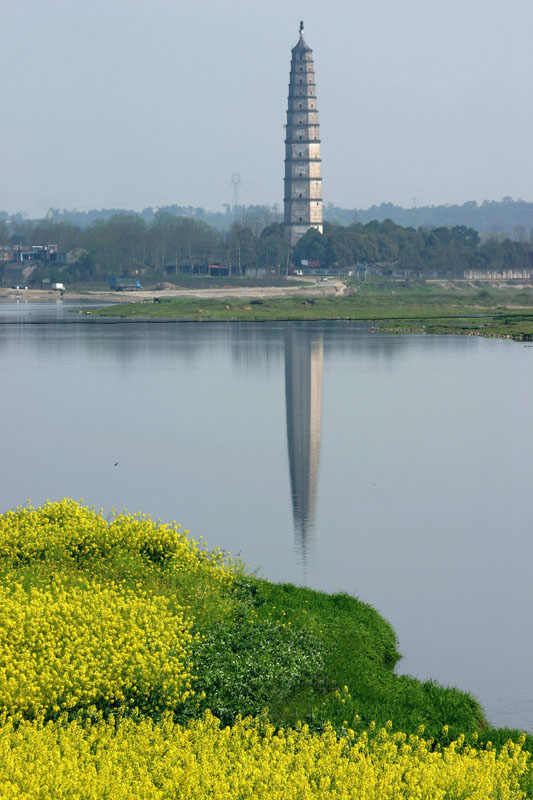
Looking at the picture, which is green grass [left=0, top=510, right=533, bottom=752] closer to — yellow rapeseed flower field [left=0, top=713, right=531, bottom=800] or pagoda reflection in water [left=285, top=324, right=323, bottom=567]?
yellow rapeseed flower field [left=0, top=713, right=531, bottom=800]

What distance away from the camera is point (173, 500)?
88.2ft

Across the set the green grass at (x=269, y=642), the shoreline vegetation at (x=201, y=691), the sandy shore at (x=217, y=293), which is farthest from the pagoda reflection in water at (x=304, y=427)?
the sandy shore at (x=217, y=293)

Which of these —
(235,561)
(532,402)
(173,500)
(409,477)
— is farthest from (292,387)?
(235,561)

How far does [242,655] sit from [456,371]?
46059 millimetres

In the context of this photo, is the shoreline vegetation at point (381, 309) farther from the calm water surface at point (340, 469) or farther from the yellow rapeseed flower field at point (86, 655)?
the yellow rapeseed flower field at point (86, 655)

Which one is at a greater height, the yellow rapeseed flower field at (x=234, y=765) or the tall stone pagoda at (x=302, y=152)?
the tall stone pagoda at (x=302, y=152)

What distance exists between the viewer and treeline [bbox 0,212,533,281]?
159 meters

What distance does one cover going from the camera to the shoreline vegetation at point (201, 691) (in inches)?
424

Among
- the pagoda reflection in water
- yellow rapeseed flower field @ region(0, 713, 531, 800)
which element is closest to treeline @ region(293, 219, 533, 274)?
the pagoda reflection in water

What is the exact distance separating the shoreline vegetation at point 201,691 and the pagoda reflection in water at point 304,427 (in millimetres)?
4872

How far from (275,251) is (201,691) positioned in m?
152

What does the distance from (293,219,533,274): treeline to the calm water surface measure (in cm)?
9359

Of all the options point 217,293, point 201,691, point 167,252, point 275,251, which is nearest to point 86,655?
point 201,691

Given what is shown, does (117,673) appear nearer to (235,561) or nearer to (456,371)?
(235,561)
